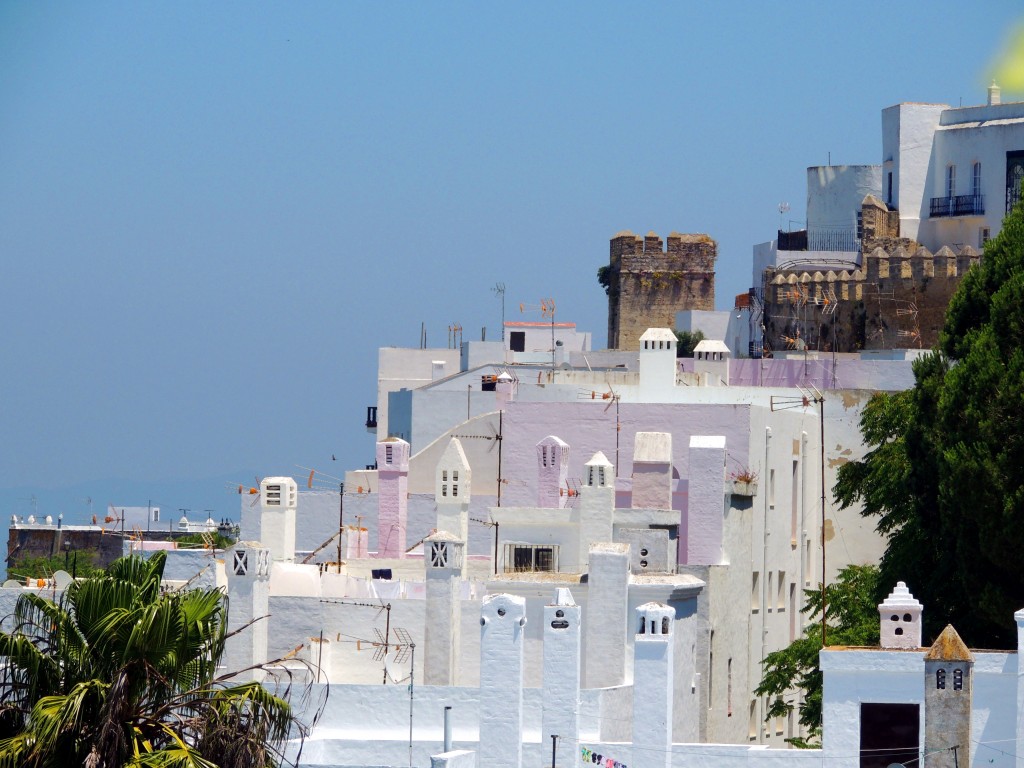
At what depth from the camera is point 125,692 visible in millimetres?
27953

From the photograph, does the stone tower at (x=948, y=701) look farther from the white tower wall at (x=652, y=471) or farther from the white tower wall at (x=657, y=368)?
the white tower wall at (x=657, y=368)

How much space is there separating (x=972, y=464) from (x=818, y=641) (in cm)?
610

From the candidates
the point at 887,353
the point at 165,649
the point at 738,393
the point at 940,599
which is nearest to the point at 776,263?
the point at 887,353

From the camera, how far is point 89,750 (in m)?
27.4

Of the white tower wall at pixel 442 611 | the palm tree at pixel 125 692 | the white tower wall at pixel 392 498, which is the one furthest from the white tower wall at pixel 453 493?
the palm tree at pixel 125 692

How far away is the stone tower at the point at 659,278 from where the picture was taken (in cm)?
8112

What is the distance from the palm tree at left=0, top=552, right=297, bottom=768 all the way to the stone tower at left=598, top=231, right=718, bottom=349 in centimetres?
→ 5244

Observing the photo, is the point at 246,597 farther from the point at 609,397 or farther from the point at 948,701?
the point at 609,397

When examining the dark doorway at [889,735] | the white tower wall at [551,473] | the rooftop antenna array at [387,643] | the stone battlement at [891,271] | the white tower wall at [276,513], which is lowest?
the dark doorway at [889,735]

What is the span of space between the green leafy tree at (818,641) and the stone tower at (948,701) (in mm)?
7926

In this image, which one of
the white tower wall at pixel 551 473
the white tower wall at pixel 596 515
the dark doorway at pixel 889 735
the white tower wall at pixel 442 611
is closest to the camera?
the dark doorway at pixel 889 735

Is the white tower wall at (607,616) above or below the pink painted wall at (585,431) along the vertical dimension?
below

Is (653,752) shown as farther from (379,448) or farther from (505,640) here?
(379,448)

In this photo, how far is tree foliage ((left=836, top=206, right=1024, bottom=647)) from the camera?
38.6 meters
